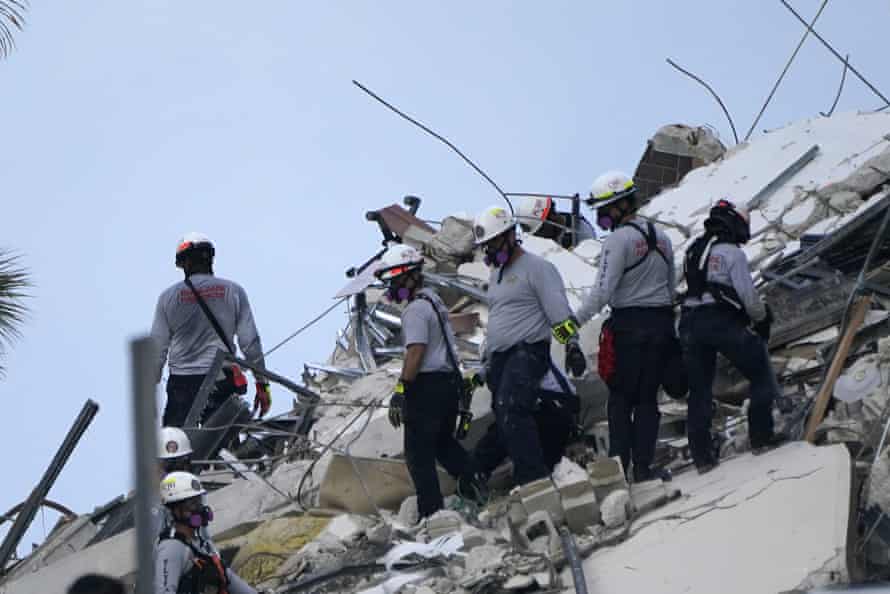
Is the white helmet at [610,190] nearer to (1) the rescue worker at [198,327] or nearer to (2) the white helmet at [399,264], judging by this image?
(2) the white helmet at [399,264]

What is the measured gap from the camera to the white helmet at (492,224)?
9.20 meters

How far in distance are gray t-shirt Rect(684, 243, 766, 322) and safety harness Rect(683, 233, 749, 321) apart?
21 mm

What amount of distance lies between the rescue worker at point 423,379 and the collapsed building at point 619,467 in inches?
11.8

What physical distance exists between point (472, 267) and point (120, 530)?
16.0 ft

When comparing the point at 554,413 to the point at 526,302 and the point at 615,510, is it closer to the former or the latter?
the point at 526,302

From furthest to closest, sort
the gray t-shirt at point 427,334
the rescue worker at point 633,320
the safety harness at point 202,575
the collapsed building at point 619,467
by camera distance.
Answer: the gray t-shirt at point 427,334, the rescue worker at point 633,320, the collapsed building at point 619,467, the safety harness at point 202,575

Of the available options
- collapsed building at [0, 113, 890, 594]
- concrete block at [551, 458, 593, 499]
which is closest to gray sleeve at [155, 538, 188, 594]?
collapsed building at [0, 113, 890, 594]

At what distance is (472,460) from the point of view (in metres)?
9.91

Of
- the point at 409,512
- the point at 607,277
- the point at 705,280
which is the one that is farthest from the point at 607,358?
the point at 409,512

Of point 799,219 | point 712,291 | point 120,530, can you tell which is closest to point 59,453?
point 120,530

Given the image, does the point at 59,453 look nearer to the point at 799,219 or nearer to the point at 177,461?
the point at 177,461

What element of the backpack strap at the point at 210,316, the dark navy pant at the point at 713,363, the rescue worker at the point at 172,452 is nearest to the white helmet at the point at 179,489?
the rescue worker at the point at 172,452

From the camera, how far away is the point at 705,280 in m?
8.95

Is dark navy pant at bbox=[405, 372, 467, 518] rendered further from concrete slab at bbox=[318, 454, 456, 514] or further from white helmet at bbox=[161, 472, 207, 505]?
white helmet at bbox=[161, 472, 207, 505]
